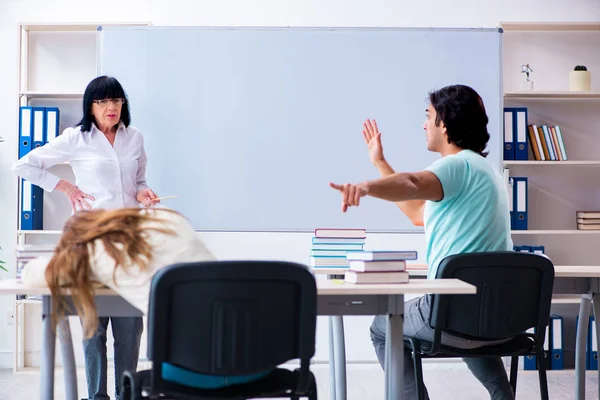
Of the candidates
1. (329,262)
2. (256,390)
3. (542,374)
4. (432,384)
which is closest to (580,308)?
(542,374)

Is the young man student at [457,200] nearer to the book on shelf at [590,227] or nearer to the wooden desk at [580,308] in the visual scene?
the wooden desk at [580,308]

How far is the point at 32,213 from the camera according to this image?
4734 mm

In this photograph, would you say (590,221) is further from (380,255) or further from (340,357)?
(380,255)

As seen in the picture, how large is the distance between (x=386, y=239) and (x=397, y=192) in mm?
2642

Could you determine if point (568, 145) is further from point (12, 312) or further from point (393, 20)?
point (12, 312)

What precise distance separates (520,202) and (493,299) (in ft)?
7.82

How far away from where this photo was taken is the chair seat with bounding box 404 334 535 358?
8.50ft

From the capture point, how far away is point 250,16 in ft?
16.4

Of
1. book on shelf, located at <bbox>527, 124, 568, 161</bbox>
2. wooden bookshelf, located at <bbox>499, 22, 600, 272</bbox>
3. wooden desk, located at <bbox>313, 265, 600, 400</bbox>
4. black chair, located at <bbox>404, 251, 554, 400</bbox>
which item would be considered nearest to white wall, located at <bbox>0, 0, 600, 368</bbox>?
wooden bookshelf, located at <bbox>499, 22, 600, 272</bbox>

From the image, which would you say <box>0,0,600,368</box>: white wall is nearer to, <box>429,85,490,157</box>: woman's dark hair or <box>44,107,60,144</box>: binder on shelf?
<box>44,107,60,144</box>: binder on shelf

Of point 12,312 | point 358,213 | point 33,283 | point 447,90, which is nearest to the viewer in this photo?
point 33,283

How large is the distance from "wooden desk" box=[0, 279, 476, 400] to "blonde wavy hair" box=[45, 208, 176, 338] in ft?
0.56

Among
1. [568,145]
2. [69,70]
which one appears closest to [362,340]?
[568,145]

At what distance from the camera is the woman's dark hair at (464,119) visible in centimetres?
275
